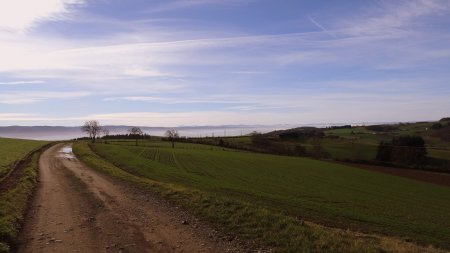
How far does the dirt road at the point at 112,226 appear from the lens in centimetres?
1045

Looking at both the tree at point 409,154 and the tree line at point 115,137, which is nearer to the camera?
the tree at point 409,154

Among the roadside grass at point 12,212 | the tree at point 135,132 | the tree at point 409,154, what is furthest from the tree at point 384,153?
the tree at point 135,132

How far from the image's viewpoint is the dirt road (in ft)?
34.3

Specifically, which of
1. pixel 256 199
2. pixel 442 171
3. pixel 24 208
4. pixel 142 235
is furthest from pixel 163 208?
pixel 442 171

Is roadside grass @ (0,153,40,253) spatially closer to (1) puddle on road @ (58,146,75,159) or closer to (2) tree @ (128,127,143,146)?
(1) puddle on road @ (58,146,75,159)

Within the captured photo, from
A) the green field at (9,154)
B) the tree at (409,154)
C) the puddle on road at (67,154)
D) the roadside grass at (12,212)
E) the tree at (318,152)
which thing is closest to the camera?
the roadside grass at (12,212)

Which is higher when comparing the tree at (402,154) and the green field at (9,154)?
the green field at (9,154)

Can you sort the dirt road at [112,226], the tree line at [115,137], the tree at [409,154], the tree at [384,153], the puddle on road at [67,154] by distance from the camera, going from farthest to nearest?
the tree line at [115,137]
the tree at [384,153]
the tree at [409,154]
the puddle on road at [67,154]
the dirt road at [112,226]

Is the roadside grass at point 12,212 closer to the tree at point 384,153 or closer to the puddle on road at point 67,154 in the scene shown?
the puddle on road at point 67,154

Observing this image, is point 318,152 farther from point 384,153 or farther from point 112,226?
point 112,226

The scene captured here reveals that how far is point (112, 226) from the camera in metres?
12.6

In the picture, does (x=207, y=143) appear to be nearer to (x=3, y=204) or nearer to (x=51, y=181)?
(x=51, y=181)

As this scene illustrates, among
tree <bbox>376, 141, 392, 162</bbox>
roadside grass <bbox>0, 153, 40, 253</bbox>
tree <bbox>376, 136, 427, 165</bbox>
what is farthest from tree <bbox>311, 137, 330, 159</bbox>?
roadside grass <bbox>0, 153, 40, 253</bbox>

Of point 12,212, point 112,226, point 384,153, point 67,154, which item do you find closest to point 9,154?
point 67,154
